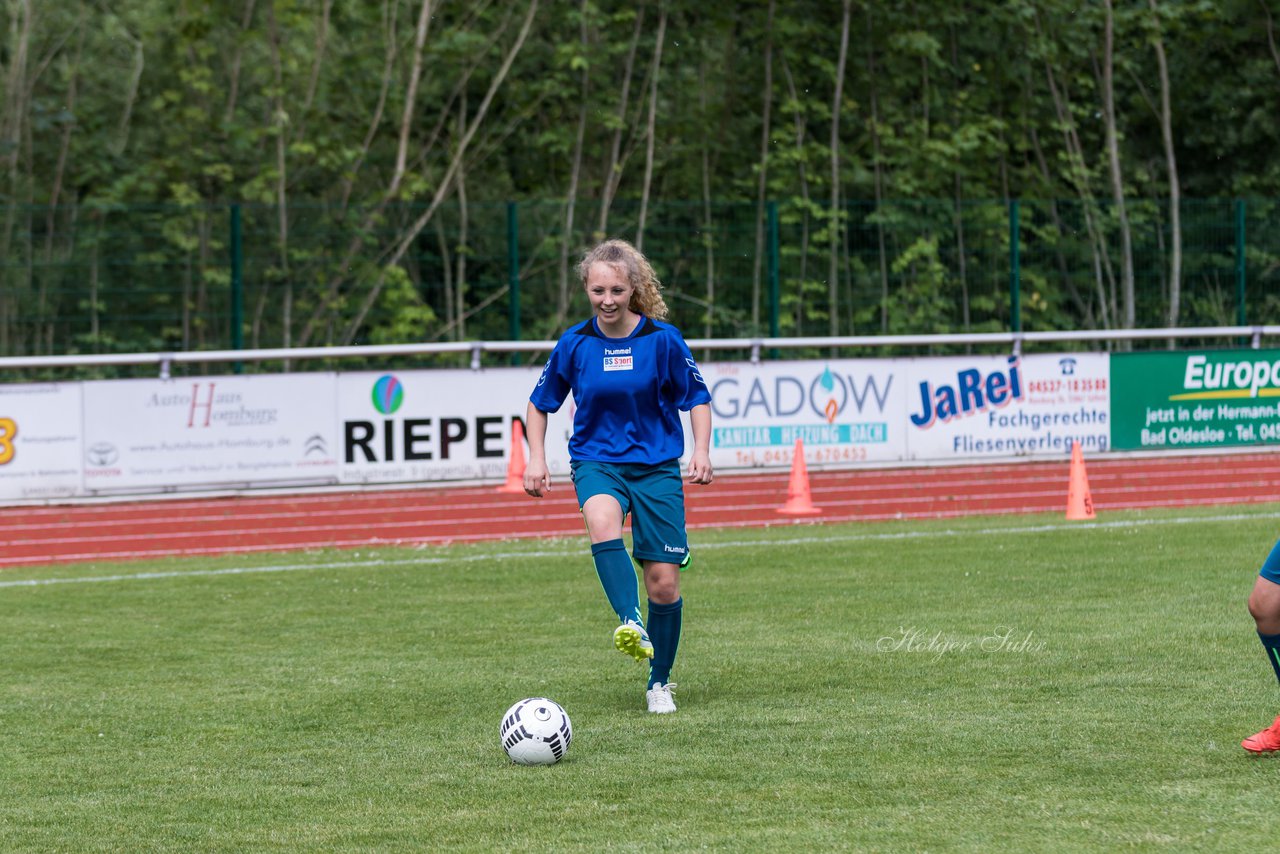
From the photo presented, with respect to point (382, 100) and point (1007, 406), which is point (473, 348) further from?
point (382, 100)

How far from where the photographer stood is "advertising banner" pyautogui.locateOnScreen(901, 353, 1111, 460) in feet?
63.6

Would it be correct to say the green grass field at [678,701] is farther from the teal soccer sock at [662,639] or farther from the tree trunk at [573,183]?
the tree trunk at [573,183]

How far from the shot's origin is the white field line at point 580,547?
1246 centimetres

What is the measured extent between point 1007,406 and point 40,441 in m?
10.4

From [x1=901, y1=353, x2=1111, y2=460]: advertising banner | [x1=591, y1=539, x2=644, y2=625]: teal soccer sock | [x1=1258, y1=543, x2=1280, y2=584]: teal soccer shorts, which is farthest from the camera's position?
[x1=901, y1=353, x2=1111, y2=460]: advertising banner

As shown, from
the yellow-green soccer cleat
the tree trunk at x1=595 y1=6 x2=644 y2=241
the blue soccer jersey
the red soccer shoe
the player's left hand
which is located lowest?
the red soccer shoe

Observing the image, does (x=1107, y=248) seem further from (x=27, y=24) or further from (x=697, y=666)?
(x=697, y=666)

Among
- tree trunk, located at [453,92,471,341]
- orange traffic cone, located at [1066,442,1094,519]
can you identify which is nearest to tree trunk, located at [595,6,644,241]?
tree trunk, located at [453,92,471,341]

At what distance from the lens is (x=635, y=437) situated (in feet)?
23.7

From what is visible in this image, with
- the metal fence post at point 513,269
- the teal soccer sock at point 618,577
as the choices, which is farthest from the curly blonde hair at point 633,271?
the metal fence post at point 513,269

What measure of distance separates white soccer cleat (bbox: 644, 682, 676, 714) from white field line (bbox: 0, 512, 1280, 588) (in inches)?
225

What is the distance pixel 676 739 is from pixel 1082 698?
1.77 meters

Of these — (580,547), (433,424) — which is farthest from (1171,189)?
(580,547)

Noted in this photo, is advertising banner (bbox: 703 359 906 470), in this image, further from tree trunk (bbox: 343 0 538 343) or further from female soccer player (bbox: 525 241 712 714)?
female soccer player (bbox: 525 241 712 714)
